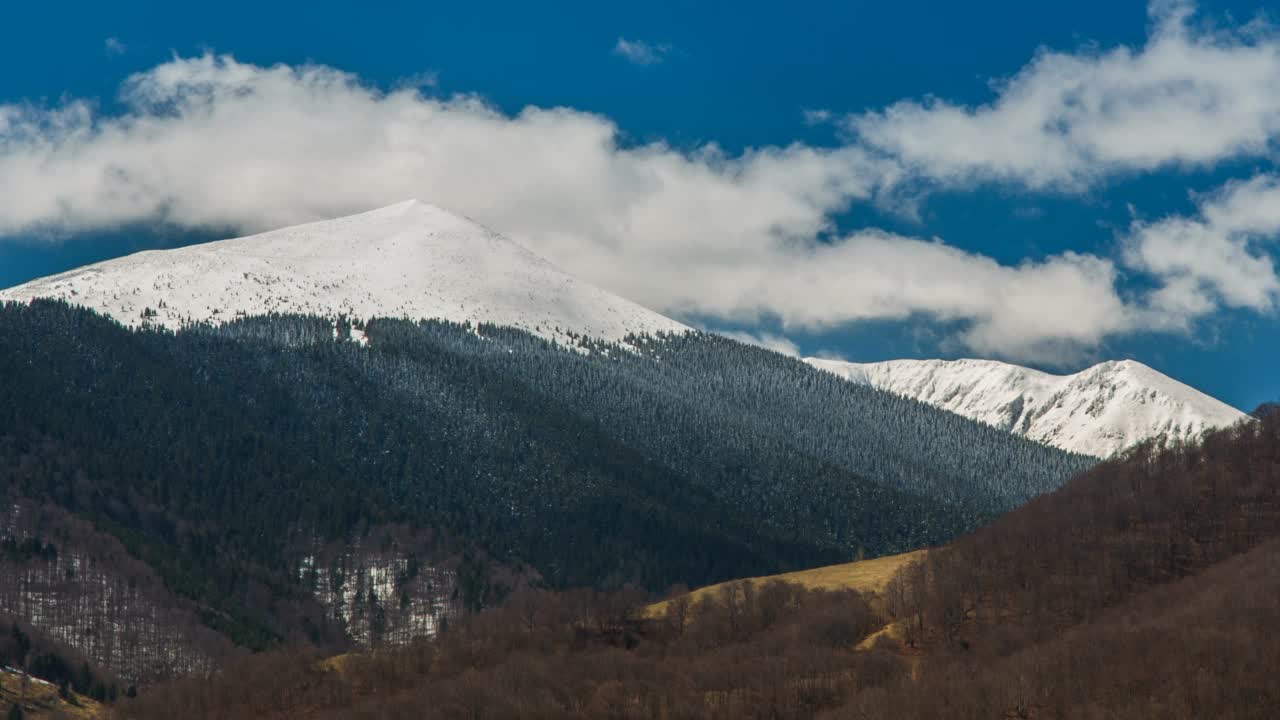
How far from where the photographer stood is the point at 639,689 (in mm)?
194000

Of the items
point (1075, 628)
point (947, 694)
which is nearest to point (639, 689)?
point (947, 694)

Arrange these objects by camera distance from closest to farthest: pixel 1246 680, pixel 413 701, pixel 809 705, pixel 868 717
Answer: pixel 1246 680
pixel 868 717
pixel 809 705
pixel 413 701

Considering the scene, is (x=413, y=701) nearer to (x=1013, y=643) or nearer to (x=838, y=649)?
(x=838, y=649)

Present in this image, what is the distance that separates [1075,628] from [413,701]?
96.9 meters

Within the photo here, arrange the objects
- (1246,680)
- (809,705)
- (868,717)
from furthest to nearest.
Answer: (809,705)
(868,717)
(1246,680)

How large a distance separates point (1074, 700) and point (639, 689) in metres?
64.4

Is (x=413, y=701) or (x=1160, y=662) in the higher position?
(x=1160, y=662)

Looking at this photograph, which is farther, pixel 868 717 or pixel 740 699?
pixel 740 699

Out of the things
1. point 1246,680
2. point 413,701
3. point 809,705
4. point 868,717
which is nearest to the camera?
point 1246,680

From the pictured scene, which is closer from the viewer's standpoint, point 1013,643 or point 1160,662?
point 1160,662

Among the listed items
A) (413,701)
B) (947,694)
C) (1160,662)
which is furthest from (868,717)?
→ (413,701)

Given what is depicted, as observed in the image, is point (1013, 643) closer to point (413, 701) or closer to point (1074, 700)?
point (1074, 700)

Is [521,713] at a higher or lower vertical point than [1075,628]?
lower

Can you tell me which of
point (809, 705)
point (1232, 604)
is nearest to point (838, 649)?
point (809, 705)
